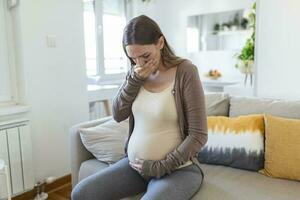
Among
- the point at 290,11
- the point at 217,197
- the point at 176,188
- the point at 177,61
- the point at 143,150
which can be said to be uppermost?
the point at 290,11

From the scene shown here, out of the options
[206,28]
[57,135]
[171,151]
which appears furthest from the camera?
[206,28]

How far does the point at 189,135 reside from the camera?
121 cm

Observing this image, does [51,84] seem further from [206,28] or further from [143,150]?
[206,28]

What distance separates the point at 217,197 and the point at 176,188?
0.83ft

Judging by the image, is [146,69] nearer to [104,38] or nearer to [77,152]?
[77,152]

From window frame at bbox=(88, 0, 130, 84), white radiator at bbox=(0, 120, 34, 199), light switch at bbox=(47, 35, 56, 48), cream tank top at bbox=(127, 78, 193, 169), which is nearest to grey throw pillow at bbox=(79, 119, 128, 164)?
cream tank top at bbox=(127, 78, 193, 169)

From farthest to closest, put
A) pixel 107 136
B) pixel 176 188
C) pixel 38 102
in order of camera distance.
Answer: pixel 38 102
pixel 107 136
pixel 176 188

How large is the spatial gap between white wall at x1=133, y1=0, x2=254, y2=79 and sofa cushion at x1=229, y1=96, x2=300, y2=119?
2.26 metres

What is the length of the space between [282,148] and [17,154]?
1.74 metres

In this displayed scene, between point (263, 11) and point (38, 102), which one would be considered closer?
point (263, 11)

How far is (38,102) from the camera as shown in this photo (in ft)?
7.14

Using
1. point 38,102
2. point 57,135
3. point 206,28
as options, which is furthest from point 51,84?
point 206,28

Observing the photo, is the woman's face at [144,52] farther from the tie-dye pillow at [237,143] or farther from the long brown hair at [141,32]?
the tie-dye pillow at [237,143]

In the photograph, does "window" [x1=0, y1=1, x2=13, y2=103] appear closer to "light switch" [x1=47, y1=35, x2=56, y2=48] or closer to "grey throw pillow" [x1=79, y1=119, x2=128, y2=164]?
"light switch" [x1=47, y1=35, x2=56, y2=48]
